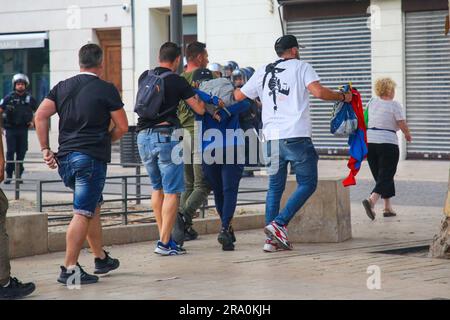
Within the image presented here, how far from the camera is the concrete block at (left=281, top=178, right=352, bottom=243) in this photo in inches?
423

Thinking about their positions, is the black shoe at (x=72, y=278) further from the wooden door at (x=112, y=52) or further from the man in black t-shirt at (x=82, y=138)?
the wooden door at (x=112, y=52)

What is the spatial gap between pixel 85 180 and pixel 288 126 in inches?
88.3

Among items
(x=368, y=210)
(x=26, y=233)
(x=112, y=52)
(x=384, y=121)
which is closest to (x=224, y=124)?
(x=26, y=233)

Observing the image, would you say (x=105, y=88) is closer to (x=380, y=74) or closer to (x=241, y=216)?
(x=241, y=216)

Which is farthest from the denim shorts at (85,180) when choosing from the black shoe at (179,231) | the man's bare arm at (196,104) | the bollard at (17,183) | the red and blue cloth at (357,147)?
the bollard at (17,183)

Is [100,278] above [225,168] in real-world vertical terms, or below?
below

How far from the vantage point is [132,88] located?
27.6m

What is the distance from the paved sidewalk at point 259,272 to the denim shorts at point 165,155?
65cm

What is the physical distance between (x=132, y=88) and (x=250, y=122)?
16613mm

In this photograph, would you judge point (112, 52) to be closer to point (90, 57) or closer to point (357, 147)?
point (357, 147)

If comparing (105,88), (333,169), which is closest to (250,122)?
(105,88)

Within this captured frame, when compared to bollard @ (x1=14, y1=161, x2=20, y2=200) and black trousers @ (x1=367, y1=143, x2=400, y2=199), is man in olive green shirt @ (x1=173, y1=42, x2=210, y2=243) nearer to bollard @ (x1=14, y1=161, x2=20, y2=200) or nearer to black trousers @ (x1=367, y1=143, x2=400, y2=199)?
black trousers @ (x1=367, y1=143, x2=400, y2=199)

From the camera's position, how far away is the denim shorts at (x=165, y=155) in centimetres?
970
